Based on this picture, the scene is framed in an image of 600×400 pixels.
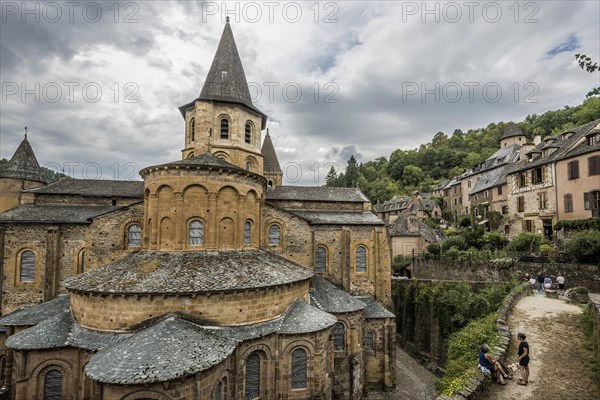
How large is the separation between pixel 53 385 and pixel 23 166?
21.2 meters

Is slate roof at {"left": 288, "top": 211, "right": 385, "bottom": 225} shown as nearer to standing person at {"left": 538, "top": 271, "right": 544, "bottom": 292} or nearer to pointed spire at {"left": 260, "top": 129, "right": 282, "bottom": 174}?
standing person at {"left": 538, "top": 271, "right": 544, "bottom": 292}

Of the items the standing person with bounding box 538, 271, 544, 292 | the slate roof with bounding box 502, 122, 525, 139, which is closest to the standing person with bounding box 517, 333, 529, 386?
the standing person with bounding box 538, 271, 544, 292

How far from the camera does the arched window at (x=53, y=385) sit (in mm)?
13328

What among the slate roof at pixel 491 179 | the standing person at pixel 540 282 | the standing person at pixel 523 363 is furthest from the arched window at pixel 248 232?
the slate roof at pixel 491 179

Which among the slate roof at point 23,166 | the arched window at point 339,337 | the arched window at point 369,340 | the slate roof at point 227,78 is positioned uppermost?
the slate roof at point 227,78

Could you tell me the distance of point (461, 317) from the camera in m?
22.3

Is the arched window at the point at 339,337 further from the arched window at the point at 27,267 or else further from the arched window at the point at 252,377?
the arched window at the point at 27,267

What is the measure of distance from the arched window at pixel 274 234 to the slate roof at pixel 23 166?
21852 mm

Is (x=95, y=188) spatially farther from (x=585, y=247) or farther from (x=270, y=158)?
(x=585, y=247)

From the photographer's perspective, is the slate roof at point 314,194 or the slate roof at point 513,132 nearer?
the slate roof at point 314,194

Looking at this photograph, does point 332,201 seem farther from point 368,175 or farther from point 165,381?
point 368,175

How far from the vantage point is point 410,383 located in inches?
845

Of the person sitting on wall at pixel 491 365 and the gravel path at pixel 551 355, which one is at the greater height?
the person sitting on wall at pixel 491 365

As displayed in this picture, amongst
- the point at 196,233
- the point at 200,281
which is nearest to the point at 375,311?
the point at 200,281
